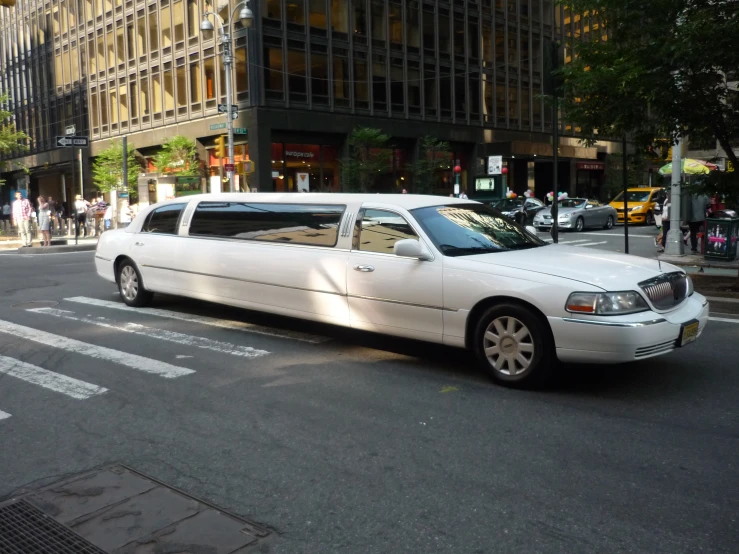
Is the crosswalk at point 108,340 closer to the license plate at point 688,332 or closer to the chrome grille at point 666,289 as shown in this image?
the chrome grille at point 666,289

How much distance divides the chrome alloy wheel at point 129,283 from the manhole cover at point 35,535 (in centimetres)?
686

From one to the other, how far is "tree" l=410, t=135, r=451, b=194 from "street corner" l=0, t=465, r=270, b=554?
4129 cm

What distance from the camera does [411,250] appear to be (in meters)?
6.75

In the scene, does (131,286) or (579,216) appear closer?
(131,286)

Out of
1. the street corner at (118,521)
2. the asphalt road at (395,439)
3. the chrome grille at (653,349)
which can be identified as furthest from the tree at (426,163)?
the street corner at (118,521)

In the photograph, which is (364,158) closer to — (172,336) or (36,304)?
(36,304)

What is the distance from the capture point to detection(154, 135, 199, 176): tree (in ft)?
130

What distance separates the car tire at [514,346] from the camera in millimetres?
6047

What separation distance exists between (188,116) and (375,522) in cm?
4180

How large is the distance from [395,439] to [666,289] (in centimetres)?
291

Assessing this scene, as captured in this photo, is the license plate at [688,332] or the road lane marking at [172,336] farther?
the road lane marking at [172,336]

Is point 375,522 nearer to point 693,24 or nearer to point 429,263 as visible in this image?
point 429,263

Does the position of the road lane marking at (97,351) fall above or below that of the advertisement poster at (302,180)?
below

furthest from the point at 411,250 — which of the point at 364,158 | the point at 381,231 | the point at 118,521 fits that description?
the point at 364,158
